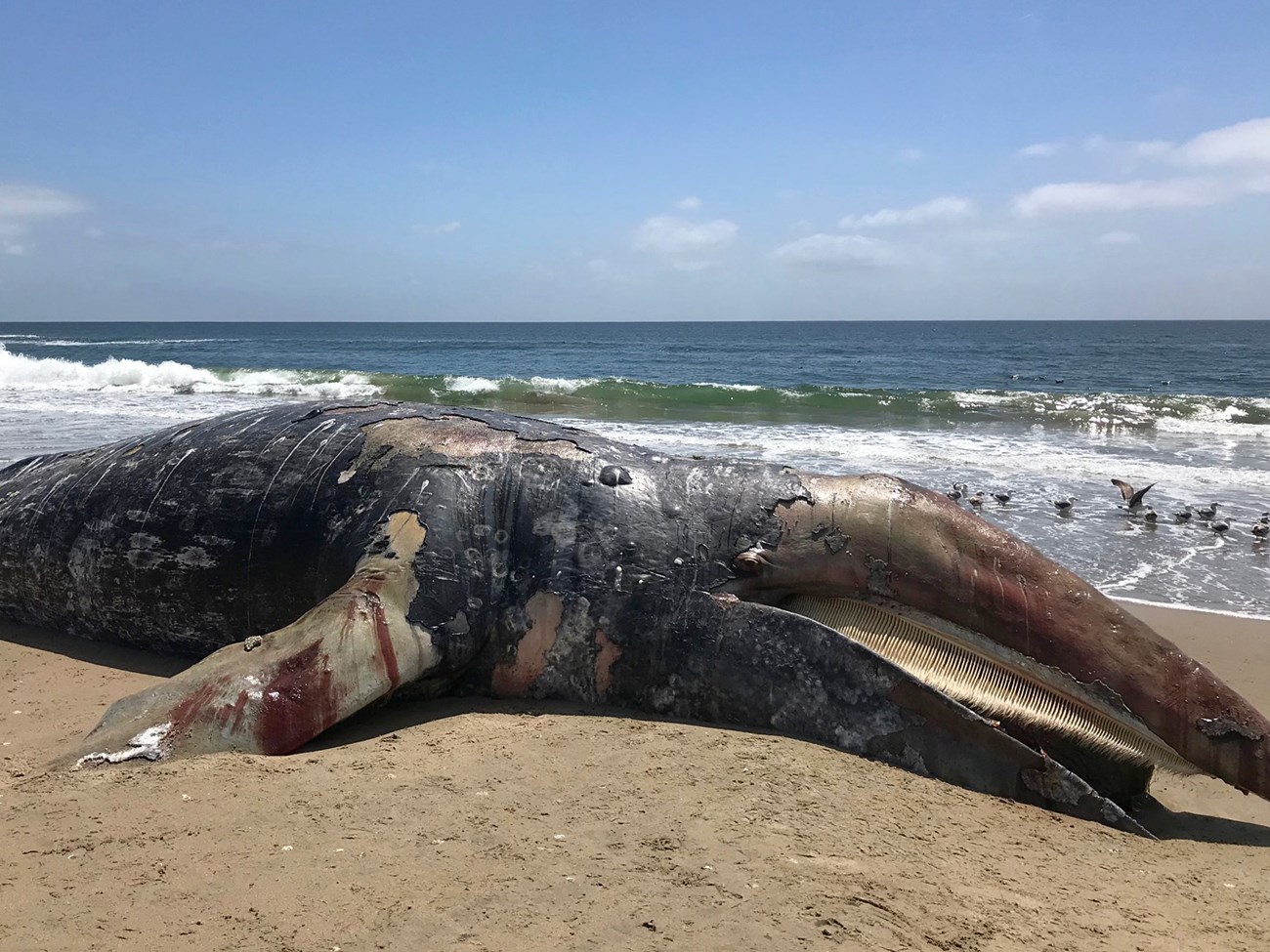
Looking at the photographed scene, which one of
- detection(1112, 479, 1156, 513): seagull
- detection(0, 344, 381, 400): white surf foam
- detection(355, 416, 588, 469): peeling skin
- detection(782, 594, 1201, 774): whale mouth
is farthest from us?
detection(0, 344, 381, 400): white surf foam

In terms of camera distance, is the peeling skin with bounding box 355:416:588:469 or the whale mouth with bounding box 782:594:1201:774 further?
the peeling skin with bounding box 355:416:588:469

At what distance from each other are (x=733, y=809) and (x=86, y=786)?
2664 mm

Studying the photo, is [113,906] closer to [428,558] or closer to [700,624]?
[428,558]

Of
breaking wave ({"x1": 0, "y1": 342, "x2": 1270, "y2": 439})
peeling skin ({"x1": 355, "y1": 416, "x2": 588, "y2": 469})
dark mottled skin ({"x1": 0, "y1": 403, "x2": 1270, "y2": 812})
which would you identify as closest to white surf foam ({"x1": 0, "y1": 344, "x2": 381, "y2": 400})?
breaking wave ({"x1": 0, "y1": 342, "x2": 1270, "y2": 439})

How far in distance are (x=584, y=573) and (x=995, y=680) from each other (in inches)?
84.0

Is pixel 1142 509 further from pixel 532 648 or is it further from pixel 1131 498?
pixel 532 648

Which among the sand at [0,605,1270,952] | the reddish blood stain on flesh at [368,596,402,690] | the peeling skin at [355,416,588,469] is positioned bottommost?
the sand at [0,605,1270,952]

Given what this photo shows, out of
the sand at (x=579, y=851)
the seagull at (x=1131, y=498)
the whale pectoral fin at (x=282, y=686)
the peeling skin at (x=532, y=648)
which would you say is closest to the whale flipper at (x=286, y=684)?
the whale pectoral fin at (x=282, y=686)

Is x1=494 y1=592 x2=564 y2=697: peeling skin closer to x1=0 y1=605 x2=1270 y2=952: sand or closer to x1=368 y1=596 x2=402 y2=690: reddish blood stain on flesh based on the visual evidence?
x1=0 y1=605 x2=1270 y2=952: sand

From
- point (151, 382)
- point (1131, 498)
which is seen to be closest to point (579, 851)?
point (1131, 498)

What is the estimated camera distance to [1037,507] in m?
11.7

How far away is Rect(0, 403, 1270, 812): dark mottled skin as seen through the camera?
447 centimetres

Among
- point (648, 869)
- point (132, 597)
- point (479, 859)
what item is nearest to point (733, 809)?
point (648, 869)

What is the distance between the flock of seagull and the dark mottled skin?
573 cm
